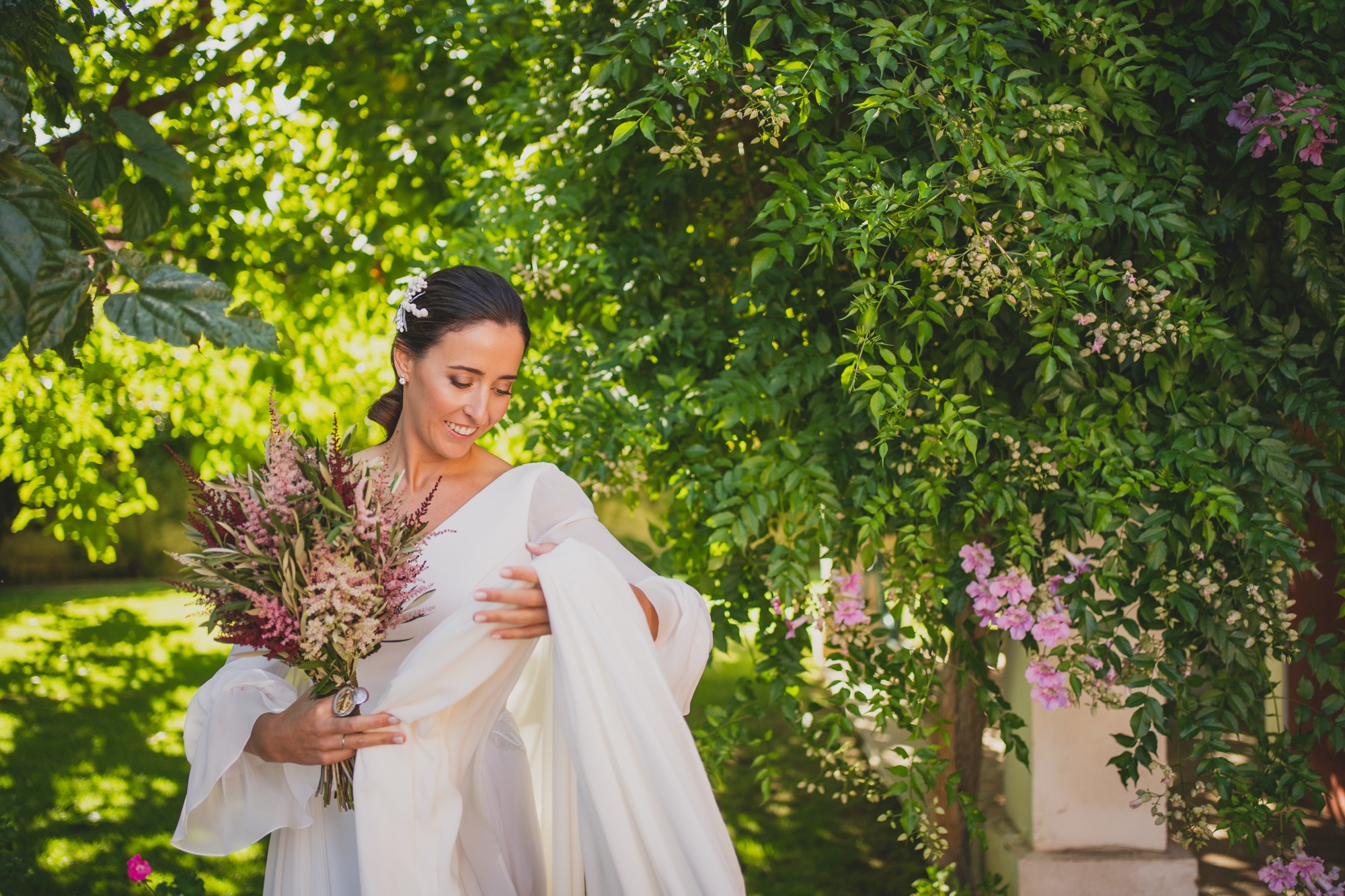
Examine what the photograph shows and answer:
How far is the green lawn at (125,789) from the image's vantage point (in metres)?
4.38

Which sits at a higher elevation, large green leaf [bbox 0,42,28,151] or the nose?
large green leaf [bbox 0,42,28,151]

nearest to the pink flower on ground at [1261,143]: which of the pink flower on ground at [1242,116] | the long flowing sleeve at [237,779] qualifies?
the pink flower on ground at [1242,116]

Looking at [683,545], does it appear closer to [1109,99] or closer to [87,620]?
[1109,99]

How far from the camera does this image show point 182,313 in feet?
4.14

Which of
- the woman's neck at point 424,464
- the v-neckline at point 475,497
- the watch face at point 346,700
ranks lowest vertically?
the watch face at point 346,700

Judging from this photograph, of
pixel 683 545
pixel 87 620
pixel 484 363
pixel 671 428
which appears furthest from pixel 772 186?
pixel 87 620

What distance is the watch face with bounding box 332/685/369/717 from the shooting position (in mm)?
1747

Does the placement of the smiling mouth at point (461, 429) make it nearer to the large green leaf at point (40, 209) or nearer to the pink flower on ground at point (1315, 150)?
the large green leaf at point (40, 209)

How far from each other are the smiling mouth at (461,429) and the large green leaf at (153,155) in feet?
2.34

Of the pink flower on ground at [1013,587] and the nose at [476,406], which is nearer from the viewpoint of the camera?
the nose at [476,406]

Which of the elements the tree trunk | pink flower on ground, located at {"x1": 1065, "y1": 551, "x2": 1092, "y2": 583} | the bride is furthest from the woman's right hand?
the tree trunk

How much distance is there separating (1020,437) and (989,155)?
734 mm

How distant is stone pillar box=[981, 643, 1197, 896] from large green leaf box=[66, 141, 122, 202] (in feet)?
10.8

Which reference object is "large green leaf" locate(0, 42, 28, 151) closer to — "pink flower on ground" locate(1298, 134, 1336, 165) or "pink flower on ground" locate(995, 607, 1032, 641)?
"pink flower on ground" locate(995, 607, 1032, 641)
